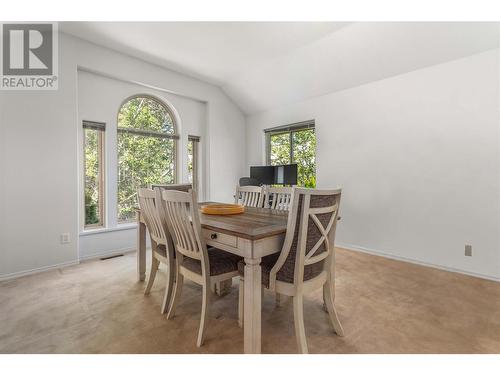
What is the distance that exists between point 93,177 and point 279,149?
3068 mm

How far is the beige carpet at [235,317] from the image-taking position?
1592 millimetres

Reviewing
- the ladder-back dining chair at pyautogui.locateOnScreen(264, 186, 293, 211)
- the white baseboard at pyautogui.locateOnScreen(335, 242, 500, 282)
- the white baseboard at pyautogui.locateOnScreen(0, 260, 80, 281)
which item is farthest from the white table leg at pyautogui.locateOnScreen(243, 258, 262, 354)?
the white baseboard at pyautogui.locateOnScreen(0, 260, 80, 281)

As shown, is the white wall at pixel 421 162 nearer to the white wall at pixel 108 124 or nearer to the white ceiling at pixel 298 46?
the white ceiling at pixel 298 46

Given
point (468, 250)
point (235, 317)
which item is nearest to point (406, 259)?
point (468, 250)

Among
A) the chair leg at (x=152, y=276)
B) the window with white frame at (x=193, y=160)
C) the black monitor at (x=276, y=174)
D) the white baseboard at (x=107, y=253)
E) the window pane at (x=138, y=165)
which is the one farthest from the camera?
the window with white frame at (x=193, y=160)

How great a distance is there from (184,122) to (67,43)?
1827 millimetres

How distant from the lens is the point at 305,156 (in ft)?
14.5

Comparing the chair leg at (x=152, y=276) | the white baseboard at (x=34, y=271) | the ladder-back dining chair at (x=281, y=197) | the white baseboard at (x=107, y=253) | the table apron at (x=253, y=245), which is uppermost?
the ladder-back dining chair at (x=281, y=197)

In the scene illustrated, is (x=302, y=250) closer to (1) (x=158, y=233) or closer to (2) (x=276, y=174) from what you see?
(1) (x=158, y=233)

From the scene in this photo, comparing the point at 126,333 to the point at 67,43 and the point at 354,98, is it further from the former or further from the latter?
the point at 354,98

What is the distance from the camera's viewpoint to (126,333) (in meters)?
1.71

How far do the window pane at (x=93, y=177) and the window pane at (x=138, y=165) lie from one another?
0.27m

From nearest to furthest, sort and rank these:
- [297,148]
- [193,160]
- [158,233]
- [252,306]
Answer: [252,306], [158,233], [297,148], [193,160]

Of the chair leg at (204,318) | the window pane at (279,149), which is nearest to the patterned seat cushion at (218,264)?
the chair leg at (204,318)
